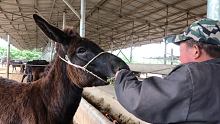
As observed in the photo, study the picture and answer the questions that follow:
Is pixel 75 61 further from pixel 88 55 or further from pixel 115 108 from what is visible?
pixel 115 108

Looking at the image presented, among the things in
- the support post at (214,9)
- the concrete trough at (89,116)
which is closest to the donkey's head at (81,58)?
the support post at (214,9)

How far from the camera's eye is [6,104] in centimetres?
282

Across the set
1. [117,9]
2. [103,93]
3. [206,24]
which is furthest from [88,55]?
[117,9]

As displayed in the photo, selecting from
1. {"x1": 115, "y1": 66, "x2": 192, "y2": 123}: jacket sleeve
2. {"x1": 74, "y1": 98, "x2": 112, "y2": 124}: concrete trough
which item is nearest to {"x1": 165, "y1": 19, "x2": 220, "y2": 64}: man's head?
{"x1": 115, "y1": 66, "x2": 192, "y2": 123}: jacket sleeve

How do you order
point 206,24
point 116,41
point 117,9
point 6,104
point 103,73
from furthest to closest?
point 116,41, point 117,9, point 6,104, point 103,73, point 206,24

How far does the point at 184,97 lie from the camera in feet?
4.39

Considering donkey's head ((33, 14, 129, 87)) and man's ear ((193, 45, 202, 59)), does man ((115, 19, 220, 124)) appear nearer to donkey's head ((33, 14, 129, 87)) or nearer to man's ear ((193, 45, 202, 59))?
man's ear ((193, 45, 202, 59))

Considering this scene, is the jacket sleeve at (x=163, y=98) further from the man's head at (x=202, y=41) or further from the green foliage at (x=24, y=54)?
the green foliage at (x=24, y=54)

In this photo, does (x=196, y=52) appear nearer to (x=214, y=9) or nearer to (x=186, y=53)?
(x=186, y=53)

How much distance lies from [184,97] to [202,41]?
0.95 feet

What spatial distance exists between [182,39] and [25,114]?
1.69m

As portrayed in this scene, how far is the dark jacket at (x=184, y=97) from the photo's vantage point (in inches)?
52.9

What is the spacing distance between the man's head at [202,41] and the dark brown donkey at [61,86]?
1104 millimetres

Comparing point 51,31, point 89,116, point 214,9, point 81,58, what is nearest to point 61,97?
point 81,58
